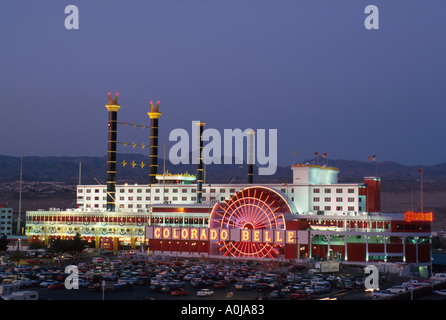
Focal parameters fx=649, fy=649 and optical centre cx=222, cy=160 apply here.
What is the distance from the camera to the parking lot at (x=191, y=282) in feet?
161

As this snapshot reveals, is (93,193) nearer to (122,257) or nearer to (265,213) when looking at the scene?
(122,257)

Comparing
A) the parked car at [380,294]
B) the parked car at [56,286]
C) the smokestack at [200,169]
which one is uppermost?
the smokestack at [200,169]

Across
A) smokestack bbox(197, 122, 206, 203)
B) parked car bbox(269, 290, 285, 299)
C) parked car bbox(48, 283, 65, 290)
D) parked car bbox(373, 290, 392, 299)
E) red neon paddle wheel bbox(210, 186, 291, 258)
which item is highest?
smokestack bbox(197, 122, 206, 203)

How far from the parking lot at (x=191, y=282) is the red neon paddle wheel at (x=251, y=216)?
6385 millimetres

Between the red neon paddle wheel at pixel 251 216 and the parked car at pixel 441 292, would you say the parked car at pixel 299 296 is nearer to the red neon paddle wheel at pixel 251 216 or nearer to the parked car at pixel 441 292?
the parked car at pixel 441 292

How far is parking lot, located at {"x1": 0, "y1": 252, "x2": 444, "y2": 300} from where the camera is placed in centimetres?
4903

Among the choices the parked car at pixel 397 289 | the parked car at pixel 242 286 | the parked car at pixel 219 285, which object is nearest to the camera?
the parked car at pixel 397 289

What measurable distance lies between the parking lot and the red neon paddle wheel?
639 cm

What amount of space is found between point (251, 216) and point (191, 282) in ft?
72.6

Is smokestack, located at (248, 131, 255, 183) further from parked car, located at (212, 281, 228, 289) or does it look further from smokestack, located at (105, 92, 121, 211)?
parked car, located at (212, 281, 228, 289)

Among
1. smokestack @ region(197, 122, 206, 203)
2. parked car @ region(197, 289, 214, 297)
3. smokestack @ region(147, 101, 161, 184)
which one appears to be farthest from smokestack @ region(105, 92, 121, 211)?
parked car @ region(197, 289, 214, 297)

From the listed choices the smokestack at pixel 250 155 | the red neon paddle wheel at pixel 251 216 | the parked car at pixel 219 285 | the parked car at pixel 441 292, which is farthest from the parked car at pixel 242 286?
the smokestack at pixel 250 155

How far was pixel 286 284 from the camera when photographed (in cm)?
5500
